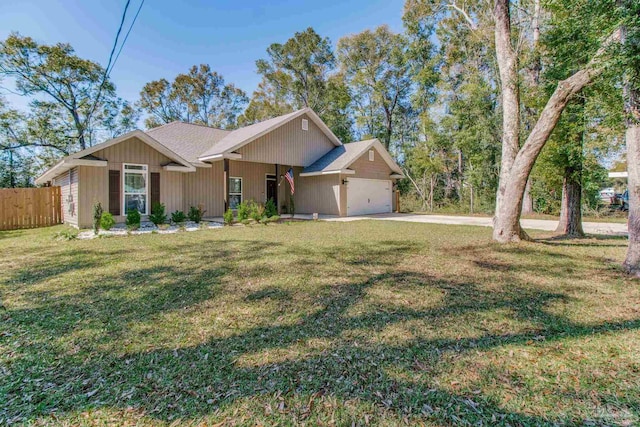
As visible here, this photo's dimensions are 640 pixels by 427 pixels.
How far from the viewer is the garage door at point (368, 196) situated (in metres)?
15.8

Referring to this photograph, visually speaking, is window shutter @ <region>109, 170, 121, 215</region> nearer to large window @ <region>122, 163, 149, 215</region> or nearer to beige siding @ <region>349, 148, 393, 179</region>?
large window @ <region>122, 163, 149, 215</region>

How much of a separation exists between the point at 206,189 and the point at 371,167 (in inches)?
343

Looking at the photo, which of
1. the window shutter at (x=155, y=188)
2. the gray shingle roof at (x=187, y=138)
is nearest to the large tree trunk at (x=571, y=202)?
the window shutter at (x=155, y=188)

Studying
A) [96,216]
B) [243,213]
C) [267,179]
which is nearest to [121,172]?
[96,216]

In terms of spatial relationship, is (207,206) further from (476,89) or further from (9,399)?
(476,89)

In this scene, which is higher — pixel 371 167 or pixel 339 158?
pixel 339 158

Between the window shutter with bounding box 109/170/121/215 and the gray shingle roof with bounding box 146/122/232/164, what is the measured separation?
10.4ft

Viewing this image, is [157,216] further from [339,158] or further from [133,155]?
[339,158]

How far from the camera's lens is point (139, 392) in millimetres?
2047

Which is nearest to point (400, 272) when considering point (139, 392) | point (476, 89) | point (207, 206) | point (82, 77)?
point (139, 392)

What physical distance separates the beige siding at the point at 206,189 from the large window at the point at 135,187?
6.61 ft

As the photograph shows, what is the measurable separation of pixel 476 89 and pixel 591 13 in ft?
45.9

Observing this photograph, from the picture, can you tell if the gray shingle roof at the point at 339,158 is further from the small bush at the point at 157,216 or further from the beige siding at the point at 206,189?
the small bush at the point at 157,216

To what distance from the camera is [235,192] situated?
15.4 m
